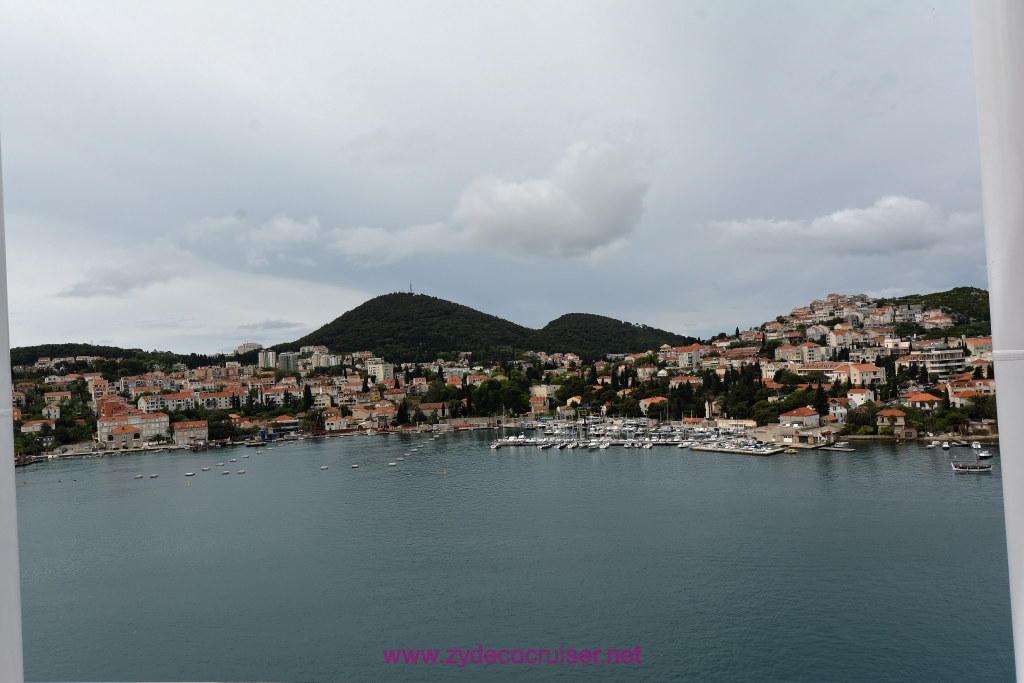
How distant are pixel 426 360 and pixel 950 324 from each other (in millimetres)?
12747

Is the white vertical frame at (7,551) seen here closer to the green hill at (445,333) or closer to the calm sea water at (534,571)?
the calm sea water at (534,571)

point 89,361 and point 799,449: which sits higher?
point 89,361

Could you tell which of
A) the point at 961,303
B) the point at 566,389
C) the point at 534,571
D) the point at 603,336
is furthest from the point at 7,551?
the point at 603,336

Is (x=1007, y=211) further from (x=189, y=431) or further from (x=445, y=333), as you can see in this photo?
(x=445, y=333)

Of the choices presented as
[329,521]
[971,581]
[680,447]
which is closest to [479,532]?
[329,521]

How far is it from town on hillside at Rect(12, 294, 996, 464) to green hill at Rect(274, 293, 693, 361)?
1.09 feet

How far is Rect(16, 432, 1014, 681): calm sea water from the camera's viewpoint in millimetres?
4766

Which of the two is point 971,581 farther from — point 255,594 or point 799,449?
point 255,594

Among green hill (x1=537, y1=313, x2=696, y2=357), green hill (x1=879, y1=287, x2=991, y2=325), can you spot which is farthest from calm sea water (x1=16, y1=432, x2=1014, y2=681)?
green hill (x1=537, y1=313, x2=696, y2=357)

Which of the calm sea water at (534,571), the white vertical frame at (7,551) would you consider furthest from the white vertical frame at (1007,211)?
the calm sea water at (534,571)

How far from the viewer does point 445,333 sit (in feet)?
56.3

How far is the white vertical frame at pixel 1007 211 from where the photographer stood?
3.02 feet

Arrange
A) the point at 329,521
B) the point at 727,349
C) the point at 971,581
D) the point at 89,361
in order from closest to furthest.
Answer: the point at 971,581
the point at 329,521
the point at 89,361
the point at 727,349

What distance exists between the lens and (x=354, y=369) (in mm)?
15992
